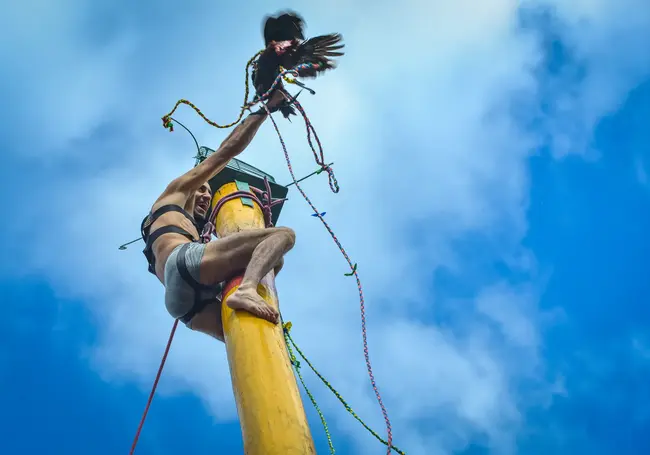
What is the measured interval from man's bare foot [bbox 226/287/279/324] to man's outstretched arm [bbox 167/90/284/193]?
1.56m

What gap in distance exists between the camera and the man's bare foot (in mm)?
2984

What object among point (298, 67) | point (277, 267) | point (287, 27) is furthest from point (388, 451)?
point (287, 27)

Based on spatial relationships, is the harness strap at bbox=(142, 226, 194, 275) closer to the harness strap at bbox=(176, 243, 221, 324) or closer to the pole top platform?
the harness strap at bbox=(176, 243, 221, 324)

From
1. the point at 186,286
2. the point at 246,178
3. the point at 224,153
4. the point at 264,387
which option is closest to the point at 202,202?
the point at 246,178

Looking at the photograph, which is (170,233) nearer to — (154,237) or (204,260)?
(154,237)

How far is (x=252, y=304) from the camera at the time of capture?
9.80 feet

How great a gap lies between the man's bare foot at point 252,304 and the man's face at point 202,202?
6.27 feet

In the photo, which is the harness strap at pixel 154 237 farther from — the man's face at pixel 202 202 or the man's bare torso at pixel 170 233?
the man's face at pixel 202 202

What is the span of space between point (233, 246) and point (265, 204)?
149 cm

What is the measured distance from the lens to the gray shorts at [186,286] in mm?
3391

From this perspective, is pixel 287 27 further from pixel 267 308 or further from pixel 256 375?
pixel 256 375

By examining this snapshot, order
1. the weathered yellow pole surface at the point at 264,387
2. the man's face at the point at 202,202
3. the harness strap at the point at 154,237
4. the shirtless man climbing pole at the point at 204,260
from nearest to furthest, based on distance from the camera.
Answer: the weathered yellow pole surface at the point at 264,387 → the shirtless man climbing pole at the point at 204,260 → the harness strap at the point at 154,237 → the man's face at the point at 202,202

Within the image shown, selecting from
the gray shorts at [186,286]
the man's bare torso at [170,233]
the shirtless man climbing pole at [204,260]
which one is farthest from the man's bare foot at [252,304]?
the man's bare torso at [170,233]

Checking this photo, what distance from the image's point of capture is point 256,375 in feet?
8.71
